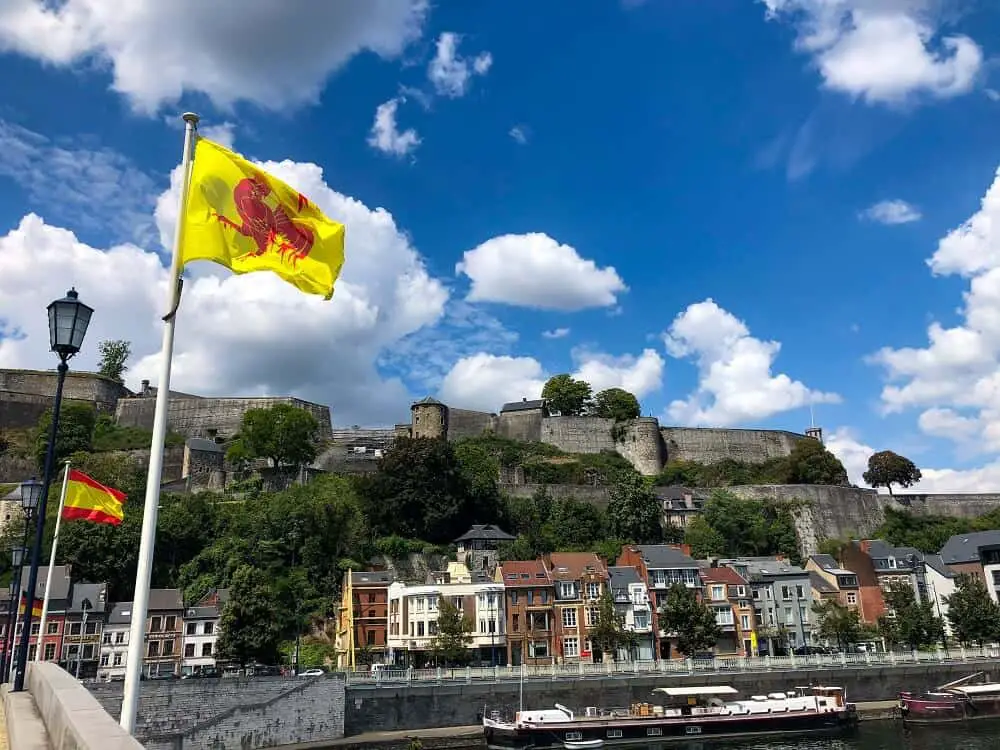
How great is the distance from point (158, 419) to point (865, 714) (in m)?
42.5

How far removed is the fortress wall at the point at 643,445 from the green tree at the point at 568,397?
36.0 ft

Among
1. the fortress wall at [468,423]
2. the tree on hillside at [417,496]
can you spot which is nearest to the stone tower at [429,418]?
the fortress wall at [468,423]

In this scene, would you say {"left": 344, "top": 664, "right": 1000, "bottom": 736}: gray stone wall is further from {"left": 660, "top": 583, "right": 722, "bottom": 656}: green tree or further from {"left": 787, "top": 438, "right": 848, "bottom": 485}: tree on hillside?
{"left": 787, "top": 438, "right": 848, "bottom": 485}: tree on hillside

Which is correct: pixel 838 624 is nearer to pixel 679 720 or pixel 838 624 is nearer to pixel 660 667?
pixel 660 667

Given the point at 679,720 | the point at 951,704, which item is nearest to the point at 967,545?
the point at 951,704

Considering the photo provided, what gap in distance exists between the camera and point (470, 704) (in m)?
36.1

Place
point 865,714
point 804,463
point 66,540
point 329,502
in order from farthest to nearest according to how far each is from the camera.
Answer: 1. point 804,463
2. point 329,502
3. point 66,540
4. point 865,714

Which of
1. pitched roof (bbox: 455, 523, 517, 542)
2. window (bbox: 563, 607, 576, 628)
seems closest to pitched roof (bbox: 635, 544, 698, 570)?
window (bbox: 563, 607, 576, 628)

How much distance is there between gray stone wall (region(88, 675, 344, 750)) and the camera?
94.3 ft

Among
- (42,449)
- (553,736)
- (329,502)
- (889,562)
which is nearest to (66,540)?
(329,502)

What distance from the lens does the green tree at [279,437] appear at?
219ft

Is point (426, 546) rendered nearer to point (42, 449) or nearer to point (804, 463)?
point (42, 449)

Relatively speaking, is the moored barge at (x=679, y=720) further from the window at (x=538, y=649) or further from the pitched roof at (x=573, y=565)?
the pitched roof at (x=573, y=565)

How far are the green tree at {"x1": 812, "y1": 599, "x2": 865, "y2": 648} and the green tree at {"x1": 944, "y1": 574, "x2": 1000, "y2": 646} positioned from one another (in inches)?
226
